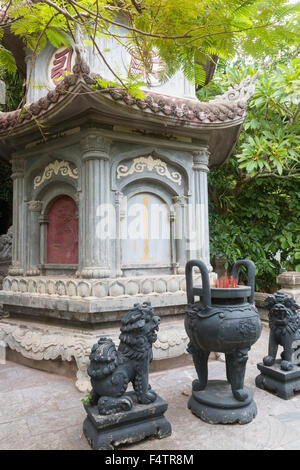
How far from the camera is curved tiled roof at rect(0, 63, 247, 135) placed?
4.05 meters

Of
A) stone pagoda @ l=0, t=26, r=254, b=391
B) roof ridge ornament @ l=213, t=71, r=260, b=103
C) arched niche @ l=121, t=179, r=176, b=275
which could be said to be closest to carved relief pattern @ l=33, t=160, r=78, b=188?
stone pagoda @ l=0, t=26, r=254, b=391

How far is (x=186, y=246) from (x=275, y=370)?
239 centimetres

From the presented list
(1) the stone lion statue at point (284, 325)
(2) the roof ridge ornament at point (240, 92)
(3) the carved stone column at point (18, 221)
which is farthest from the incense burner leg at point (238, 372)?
(2) the roof ridge ornament at point (240, 92)

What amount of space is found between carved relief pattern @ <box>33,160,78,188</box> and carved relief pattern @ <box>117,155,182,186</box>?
2.60ft

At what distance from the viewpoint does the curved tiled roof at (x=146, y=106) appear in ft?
13.3

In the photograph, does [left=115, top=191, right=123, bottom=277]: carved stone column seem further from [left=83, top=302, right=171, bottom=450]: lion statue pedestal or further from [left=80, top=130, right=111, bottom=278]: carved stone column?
[left=83, top=302, right=171, bottom=450]: lion statue pedestal

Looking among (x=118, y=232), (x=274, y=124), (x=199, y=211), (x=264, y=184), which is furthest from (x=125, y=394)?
(x=274, y=124)

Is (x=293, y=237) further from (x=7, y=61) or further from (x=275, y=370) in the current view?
(x=7, y=61)

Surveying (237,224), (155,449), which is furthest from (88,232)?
(237,224)

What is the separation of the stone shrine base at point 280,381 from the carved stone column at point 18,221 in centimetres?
427

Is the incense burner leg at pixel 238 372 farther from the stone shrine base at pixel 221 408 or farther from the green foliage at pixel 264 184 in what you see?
the green foliage at pixel 264 184

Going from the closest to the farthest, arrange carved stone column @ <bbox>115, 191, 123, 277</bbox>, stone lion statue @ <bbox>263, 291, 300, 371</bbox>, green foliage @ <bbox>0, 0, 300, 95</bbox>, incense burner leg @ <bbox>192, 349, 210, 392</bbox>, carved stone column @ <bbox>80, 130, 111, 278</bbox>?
green foliage @ <bbox>0, 0, 300, 95</bbox> < incense burner leg @ <bbox>192, 349, 210, 392</bbox> < stone lion statue @ <bbox>263, 291, 300, 371</bbox> < carved stone column @ <bbox>80, 130, 111, 278</bbox> < carved stone column @ <bbox>115, 191, 123, 277</bbox>

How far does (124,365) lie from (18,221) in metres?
3.95

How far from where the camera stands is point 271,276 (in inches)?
350
